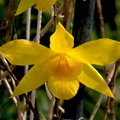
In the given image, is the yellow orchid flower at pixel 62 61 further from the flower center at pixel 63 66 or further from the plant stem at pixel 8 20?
the plant stem at pixel 8 20

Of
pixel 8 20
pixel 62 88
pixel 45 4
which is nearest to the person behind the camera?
pixel 45 4

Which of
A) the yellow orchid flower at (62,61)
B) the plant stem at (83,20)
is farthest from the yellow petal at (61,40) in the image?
the plant stem at (83,20)

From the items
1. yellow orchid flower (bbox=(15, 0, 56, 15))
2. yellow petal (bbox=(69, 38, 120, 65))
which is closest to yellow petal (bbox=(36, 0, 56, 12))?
yellow orchid flower (bbox=(15, 0, 56, 15))

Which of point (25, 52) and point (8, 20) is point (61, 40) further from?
point (8, 20)

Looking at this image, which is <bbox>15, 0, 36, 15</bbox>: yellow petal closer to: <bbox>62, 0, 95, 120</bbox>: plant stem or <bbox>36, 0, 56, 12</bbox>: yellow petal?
<bbox>36, 0, 56, 12</bbox>: yellow petal

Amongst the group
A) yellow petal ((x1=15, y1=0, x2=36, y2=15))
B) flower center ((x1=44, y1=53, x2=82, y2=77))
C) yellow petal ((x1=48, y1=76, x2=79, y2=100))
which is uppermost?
yellow petal ((x1=15, y1=0, x2=36, y2=15))

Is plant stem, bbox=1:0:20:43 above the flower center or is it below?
above

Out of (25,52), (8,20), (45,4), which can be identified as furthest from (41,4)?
(8,20)

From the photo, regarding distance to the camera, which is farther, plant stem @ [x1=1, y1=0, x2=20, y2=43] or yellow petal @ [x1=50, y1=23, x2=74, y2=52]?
plant stem @ [x1=1, y1=0, x2=20, y2=43]
